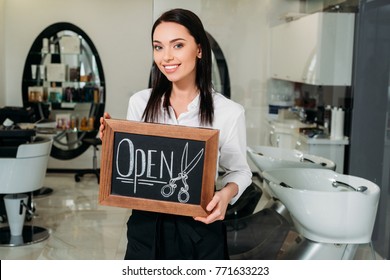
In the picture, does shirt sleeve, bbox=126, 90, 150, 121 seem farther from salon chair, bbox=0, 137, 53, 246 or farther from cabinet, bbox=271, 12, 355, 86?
salon chair, bbox=0, 137, 53, 246

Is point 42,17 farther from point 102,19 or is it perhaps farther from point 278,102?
point 278,102

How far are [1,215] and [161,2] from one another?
2.46 m

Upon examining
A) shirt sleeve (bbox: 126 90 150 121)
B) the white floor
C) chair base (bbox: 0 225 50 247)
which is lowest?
chair base (bbox: 0 225 50 247)

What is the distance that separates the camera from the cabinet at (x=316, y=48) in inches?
89.5

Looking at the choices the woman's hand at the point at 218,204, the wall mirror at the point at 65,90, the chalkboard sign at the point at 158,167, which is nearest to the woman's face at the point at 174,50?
the chalkboard sign at the point at 158,167

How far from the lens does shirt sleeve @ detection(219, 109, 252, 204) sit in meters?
1.52

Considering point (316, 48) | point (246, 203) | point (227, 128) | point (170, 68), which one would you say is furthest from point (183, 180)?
point (316, 48)

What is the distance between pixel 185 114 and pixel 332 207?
2.82 feet

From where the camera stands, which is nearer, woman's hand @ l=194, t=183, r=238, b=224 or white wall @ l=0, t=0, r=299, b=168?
woman's hand @ l=194, t=183, r=238, b=224

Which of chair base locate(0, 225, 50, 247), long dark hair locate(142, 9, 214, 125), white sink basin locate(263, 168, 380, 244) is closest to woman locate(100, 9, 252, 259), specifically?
long dark hair locate(142, 9, 214, 125)

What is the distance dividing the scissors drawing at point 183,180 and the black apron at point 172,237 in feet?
0.26

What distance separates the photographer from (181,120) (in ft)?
5.15

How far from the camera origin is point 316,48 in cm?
240
